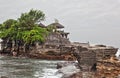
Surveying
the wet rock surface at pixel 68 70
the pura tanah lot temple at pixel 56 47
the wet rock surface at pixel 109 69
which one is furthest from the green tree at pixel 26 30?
the wet rock surface at pixel 109 69

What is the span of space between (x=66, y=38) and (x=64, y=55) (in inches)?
546

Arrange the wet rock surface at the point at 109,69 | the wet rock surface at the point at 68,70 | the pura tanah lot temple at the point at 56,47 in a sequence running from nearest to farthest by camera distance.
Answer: the wet rock surface at the point at 109,69 → the wet rock surface at the point at 68,70 → the pura tanah lot temple at the point at 56,47

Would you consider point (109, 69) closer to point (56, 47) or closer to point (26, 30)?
point (56, 47)

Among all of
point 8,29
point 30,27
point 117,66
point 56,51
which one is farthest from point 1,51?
point 117,66

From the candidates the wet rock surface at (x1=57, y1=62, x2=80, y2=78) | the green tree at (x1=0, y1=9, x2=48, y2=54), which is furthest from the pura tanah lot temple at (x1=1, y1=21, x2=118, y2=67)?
the wet rock surface at (x1=57, y1=62, x2=80, y2=78)

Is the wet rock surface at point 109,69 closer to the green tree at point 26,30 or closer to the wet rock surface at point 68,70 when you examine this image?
the wet rock surface at point 68,70

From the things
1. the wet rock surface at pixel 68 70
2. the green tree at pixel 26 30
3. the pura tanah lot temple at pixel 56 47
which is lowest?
the wet rock surface at pixel 68 70

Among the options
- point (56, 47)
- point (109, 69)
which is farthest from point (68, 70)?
point (56, 47)

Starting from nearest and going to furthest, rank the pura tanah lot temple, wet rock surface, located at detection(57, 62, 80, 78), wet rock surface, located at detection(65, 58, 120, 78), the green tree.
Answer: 1. wet rock surface, located at detection(65, 58, 120, 78)
2. wet rock surface, located at detection(57, 62, 80, 78)
3. the pura tanah lot temple
4. the green tree

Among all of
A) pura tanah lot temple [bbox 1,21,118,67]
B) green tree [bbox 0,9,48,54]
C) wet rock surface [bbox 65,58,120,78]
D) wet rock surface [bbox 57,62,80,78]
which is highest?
green tree [bbox 0,9,48,54]

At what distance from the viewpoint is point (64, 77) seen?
35.1 metres

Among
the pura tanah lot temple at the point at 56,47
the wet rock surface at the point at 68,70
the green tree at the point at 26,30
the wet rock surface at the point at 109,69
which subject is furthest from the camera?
the green tree at the point at 26,30

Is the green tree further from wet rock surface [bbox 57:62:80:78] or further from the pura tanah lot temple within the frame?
wet rock surface [bbox 57:62:80:78]

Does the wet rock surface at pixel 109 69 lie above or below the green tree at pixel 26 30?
below
